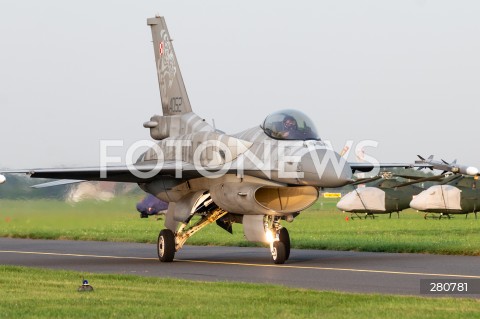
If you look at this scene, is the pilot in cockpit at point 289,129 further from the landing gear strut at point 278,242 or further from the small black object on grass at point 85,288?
the small black object on grass at point 85,288

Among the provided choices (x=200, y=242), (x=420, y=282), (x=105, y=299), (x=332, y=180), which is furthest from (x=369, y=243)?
(x=105, y=299)

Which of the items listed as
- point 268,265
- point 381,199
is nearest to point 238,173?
point 268,265

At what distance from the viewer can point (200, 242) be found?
3294cm

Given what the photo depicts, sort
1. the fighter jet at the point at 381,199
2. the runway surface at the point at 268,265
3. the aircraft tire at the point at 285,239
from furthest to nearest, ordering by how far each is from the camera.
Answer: the fighter jet at the point at 381,199
the aircraft tire at the point at 285,239
the runway surface at the point at 268,265

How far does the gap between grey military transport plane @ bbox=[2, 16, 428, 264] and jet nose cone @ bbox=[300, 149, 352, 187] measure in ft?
0.07

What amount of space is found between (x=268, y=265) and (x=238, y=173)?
2.18 meters

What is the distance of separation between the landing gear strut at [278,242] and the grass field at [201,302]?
17.9ft

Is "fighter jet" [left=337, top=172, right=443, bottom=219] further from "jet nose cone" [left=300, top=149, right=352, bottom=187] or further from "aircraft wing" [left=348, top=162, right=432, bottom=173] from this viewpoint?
"jet nose cone" [left=300, top=149, right=352, bottom=187]

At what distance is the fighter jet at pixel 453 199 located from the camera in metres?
55.2

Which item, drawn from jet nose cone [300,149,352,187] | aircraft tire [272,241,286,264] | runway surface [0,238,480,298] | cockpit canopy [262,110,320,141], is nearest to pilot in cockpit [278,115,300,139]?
cockpit canopy [262,110,320,141]

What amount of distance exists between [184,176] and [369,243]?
806 cm

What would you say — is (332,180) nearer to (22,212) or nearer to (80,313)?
(80,313)

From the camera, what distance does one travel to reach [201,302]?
45.4ft

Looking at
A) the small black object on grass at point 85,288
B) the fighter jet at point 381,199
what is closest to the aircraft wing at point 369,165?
the small black object on grass at point 85,288
